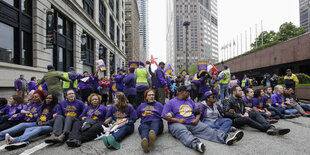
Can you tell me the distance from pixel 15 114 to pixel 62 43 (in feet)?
39.5

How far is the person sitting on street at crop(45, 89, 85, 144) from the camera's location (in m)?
3.43

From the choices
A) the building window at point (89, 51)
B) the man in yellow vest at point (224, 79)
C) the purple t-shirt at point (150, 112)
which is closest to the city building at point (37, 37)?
the building window at point (89, 51)

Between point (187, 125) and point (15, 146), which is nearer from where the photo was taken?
point (15, 146)

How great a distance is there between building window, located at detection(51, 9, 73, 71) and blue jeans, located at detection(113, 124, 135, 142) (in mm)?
12557

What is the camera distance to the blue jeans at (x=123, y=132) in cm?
339

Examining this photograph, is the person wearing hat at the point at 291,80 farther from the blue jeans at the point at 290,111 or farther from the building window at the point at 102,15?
the building window at the point at 102,15

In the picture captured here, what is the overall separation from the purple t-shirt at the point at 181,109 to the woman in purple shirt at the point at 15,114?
3.69 metres

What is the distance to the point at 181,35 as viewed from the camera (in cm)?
13400

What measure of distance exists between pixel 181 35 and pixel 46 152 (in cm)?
13738

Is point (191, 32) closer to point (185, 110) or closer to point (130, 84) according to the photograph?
point (130, 84)

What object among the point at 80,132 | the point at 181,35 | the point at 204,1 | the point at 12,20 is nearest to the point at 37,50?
the point at 12,20

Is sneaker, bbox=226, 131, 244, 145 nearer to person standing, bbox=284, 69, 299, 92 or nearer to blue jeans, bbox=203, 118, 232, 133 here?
blue jeans, bbox=203, 118, 232, 133

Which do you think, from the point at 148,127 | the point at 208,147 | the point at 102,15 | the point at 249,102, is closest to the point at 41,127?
the point at 148,127

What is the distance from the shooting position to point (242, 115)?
166 inches
